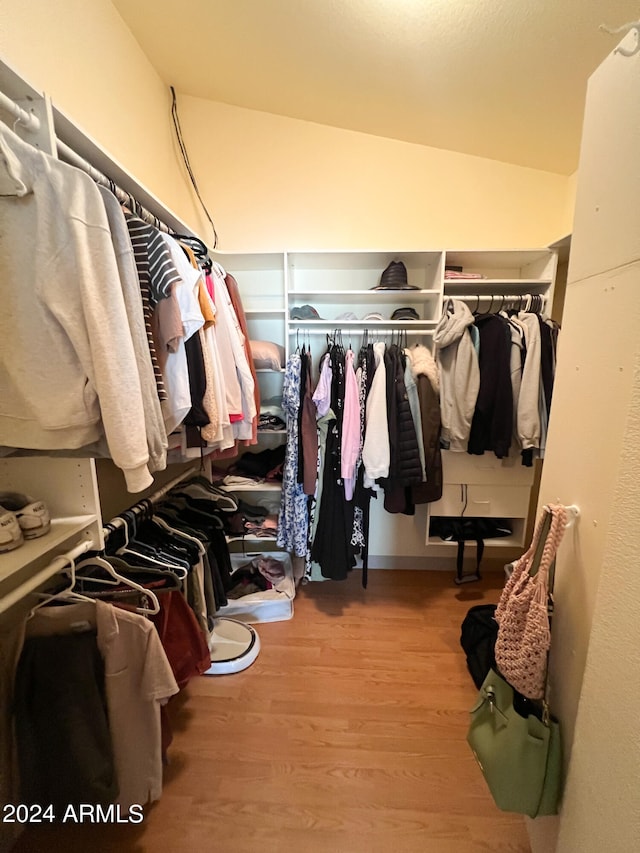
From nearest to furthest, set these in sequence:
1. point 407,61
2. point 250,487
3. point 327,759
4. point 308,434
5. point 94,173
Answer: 1. point 94,173
2. point 327,759
3. point 407,61
4. point 308,434
5. point 250,487

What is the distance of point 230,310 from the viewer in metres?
1.48

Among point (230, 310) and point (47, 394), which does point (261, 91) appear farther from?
point (47, 394)

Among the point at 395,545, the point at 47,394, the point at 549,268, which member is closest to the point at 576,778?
the point at 47,394

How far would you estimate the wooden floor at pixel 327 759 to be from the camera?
42.2 inches

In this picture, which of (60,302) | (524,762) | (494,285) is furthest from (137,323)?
(494,285)

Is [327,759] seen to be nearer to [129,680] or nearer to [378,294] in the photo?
[129,680]

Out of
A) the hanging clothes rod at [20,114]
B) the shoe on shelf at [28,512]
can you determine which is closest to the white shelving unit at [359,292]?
the hanging clothes rod at [20,114]

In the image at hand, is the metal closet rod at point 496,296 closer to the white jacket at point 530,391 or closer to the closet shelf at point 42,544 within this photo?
the white jacket at point 530,391

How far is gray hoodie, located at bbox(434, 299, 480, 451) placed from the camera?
1799 millimetres

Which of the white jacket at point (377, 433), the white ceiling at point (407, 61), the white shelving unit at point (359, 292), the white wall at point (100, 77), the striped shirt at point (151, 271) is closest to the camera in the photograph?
the striped shirt at point (151, 271)

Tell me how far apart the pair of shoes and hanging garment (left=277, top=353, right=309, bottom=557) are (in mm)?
1147

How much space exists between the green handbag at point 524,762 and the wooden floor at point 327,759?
42cm

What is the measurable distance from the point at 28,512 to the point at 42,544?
109 millimetres

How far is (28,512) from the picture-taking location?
2.95 feet
